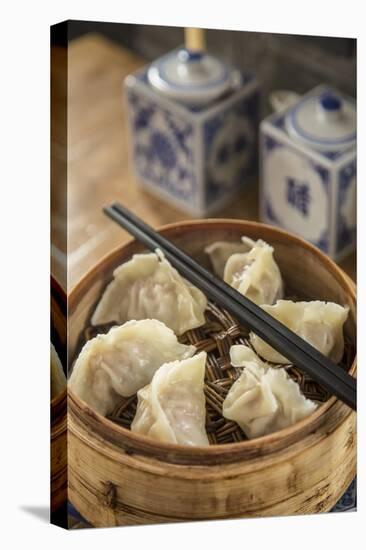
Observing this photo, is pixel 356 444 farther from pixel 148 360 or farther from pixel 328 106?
pixel 328 106

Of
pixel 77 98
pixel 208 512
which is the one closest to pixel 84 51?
pixel 77 98

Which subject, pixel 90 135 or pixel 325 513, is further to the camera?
pixel 90 135

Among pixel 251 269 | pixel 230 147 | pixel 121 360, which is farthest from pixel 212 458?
pixel 230 147

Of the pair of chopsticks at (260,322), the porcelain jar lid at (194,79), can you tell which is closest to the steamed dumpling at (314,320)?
the pair of chopsticks at (260,322)

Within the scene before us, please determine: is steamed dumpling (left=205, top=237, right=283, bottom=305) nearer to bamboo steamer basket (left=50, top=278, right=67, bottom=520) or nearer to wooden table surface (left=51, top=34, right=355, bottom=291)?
wooden table surface (left=51, top=34, right=355, bottom=291)

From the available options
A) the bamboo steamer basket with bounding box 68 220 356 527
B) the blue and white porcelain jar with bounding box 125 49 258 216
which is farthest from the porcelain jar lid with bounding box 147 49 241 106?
the bamboo steamer basket with bounding box 68 220 356 527
